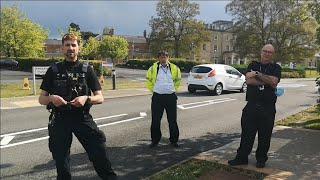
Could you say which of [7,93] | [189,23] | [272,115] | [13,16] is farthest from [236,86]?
[189,23]

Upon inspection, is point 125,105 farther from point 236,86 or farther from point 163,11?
point 163,11

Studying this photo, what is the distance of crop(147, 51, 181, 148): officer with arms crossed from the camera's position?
8.55 m

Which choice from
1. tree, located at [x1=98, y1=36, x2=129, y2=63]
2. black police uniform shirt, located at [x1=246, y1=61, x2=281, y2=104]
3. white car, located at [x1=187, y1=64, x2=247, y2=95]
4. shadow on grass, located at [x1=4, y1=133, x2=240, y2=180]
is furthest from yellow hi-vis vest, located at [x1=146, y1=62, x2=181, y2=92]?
tree, located at [x1=98, y1=36, x2=129, y2=63]

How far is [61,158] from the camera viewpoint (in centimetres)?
491

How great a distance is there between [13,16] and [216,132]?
6518cm

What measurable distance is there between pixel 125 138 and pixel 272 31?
57171mm

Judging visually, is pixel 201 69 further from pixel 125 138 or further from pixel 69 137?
pixel 69 137

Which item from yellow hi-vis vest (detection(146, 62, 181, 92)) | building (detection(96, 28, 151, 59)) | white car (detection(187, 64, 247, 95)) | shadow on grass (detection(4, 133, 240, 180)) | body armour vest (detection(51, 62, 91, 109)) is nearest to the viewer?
body armour vest (detection(51, 62, 91, 109))

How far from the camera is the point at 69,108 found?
4.84 meters

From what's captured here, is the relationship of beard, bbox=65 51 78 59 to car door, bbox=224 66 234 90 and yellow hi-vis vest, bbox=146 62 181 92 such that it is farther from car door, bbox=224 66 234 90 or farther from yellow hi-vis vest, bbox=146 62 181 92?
car door, bbox=224 66 234 90

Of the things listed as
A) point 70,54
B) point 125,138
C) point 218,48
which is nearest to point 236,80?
point 125,138

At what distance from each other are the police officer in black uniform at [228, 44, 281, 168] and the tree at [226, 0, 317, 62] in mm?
57143

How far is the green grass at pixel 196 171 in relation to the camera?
244 inches

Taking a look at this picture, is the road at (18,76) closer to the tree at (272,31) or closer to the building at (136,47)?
the tree at (272,31)
